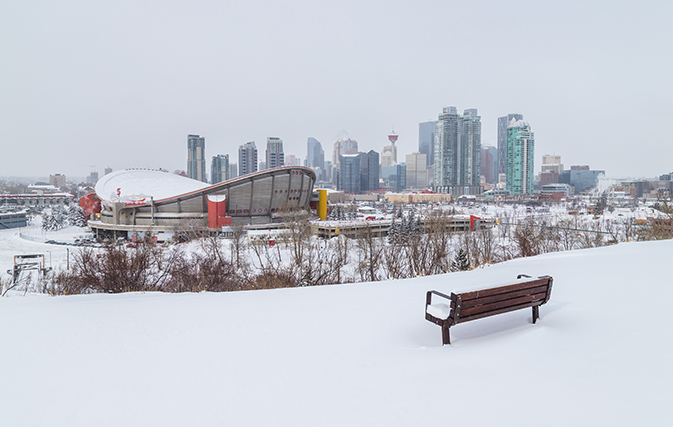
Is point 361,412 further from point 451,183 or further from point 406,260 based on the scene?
point 451,183

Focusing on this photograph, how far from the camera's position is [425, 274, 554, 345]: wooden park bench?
3746 mm

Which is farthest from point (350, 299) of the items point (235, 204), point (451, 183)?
point (451, 183)

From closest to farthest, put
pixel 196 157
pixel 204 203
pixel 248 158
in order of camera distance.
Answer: pixel 204 203 < pixel 248 158 < pixel 196 157

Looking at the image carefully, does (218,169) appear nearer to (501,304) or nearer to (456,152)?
(456,152)

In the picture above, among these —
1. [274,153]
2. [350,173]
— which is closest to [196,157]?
[274,153]

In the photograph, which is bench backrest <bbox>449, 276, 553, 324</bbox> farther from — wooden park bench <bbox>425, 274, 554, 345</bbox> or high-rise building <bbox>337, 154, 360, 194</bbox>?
high-rise building <bbox>337, 154, 360, 194</bbox>

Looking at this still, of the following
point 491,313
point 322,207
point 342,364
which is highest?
point 491,313

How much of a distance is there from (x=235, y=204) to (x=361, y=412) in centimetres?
4223

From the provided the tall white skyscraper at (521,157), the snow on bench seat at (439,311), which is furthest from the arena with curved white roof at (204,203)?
the tall white skyscraper at (521,157)

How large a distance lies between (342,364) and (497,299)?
1813mm

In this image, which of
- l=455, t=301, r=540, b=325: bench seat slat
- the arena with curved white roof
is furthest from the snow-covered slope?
the arena with curved white roof

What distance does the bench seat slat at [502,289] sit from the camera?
376 centimetres

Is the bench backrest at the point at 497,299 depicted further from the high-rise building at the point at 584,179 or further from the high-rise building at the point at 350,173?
the high-rise building at the point at 584,179

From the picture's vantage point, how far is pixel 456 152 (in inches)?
5802
